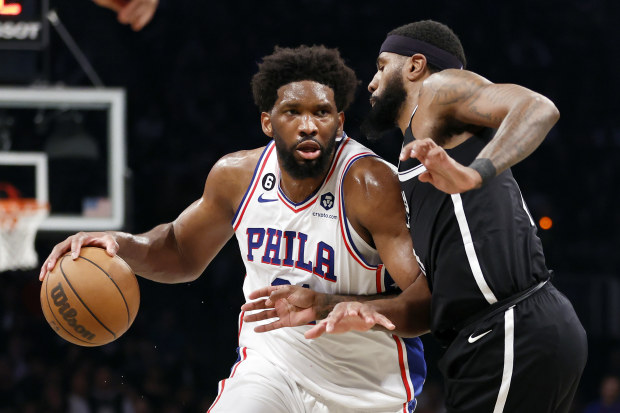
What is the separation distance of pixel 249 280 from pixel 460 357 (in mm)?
1089

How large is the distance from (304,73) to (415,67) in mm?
491

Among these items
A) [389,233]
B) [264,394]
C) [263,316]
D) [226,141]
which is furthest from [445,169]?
[226,141]

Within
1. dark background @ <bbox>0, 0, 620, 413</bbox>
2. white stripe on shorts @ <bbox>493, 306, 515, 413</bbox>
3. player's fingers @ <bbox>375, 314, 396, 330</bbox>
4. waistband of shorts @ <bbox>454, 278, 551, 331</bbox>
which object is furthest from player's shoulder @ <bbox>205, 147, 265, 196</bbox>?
dark background @ <bbox>0, 0, 620, 413</bbox>

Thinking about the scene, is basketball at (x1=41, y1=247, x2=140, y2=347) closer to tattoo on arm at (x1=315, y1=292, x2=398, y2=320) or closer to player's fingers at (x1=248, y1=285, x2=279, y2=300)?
player's fingers at (x1=248, y1=285, x2=279, y2=300)

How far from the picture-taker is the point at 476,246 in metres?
2.85

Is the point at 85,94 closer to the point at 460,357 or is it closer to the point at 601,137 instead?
the point at 460,357

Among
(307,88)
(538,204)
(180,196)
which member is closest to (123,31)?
(180,196)

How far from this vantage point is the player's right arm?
147 inches

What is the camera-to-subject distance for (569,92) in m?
9.18

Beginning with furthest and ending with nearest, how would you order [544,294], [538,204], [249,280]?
[538,204]
[249,280]
[544,294]

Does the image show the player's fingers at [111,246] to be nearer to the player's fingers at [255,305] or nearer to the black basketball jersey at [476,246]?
the player's fingers at [255,305]

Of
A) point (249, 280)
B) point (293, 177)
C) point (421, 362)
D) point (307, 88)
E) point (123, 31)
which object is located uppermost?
point (123, 31)

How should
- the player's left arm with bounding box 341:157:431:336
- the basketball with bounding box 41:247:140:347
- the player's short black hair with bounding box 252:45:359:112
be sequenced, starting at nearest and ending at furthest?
1. the player's left arm with bounding box 341:157:431:336
2. the basketball with bounding box 41:247:140:347
3. the player's short black hair with bounding box 252:45:359:112

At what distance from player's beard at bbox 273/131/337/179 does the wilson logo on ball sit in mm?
1009
